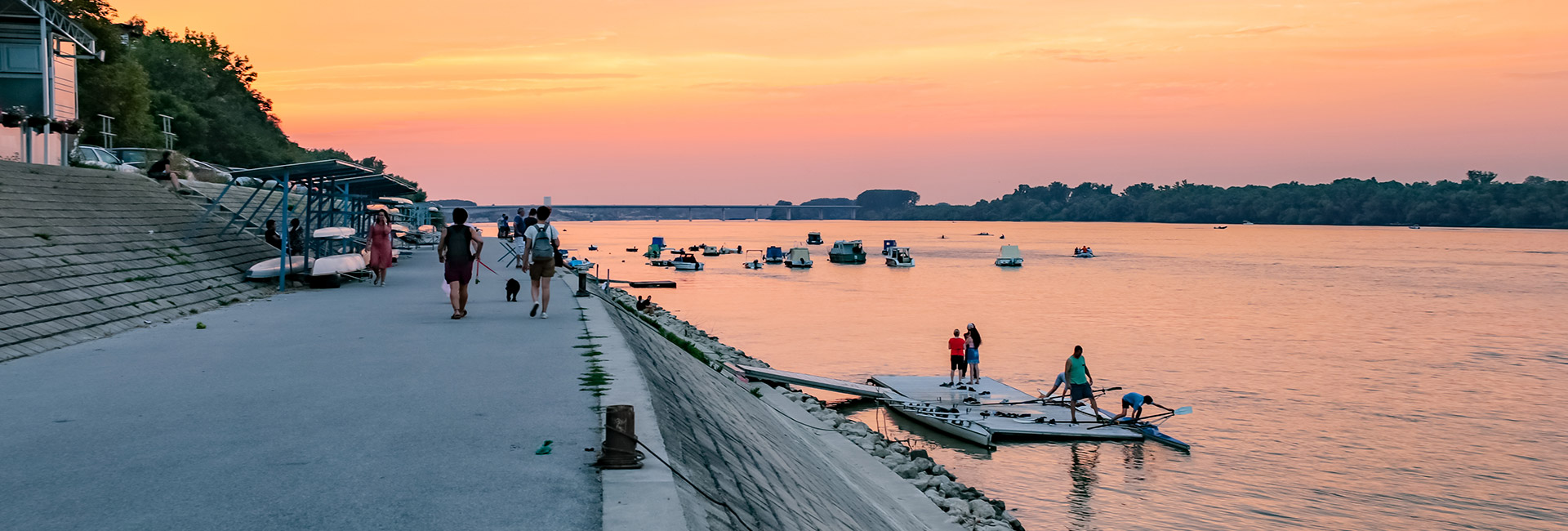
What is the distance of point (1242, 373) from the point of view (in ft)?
123

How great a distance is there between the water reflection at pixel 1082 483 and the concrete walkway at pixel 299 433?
10657 millimetres

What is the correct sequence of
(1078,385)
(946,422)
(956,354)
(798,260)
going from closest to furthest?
(946,422) < (1078,385) < (956,354) < (798,260)

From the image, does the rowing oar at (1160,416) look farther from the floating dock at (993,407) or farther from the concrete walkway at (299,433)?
the concrete walkway at (299,433)

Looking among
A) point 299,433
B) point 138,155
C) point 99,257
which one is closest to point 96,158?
point 138,155

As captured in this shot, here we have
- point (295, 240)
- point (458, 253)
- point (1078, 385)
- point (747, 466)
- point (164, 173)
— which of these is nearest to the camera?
point (747, 466)

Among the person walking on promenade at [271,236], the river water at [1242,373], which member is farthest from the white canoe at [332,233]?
the river water at [1242,373]

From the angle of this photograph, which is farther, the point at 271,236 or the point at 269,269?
the point at 271,236

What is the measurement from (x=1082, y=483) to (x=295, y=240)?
18.5 metres

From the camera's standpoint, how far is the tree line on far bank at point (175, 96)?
155 feet

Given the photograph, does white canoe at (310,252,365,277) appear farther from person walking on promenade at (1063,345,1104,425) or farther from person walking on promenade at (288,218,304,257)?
person walking on promenade at (1063,345,1104,425)

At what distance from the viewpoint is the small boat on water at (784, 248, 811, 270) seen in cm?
10406

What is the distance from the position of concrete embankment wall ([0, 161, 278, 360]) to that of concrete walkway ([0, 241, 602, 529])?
72cm

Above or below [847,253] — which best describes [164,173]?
above

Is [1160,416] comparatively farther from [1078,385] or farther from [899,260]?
[899,260]
